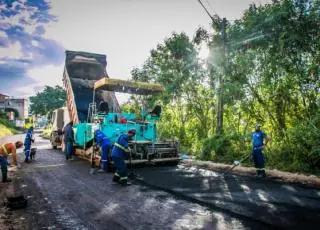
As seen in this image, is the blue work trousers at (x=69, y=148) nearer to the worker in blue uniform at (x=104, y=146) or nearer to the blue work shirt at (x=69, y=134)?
the blue work shirt at (x=69, y=134)

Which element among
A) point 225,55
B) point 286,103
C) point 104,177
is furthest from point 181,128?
point 104,177

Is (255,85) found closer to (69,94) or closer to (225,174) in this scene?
(225,174)

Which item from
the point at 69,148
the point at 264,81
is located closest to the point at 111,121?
the point at 69,148

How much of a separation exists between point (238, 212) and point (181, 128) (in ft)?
40.4

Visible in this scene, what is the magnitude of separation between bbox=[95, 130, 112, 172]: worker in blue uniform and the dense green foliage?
15.1 ft

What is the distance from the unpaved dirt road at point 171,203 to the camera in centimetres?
430

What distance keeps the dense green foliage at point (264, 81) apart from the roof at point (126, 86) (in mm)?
3029

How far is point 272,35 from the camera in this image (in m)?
10.1

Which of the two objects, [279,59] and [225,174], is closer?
[225,174]

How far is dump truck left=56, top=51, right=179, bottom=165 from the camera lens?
963 centimetres

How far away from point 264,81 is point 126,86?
4.93 metres

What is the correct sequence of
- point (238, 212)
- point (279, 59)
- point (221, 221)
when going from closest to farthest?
point (221, 221)
point (238, 212)
point (279, 59)

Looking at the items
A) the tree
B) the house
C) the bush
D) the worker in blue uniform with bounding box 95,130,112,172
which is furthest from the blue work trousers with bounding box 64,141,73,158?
the house

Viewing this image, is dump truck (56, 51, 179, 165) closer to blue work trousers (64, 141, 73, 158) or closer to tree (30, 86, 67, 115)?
blue work trousers (64, 141, 73, 158)
